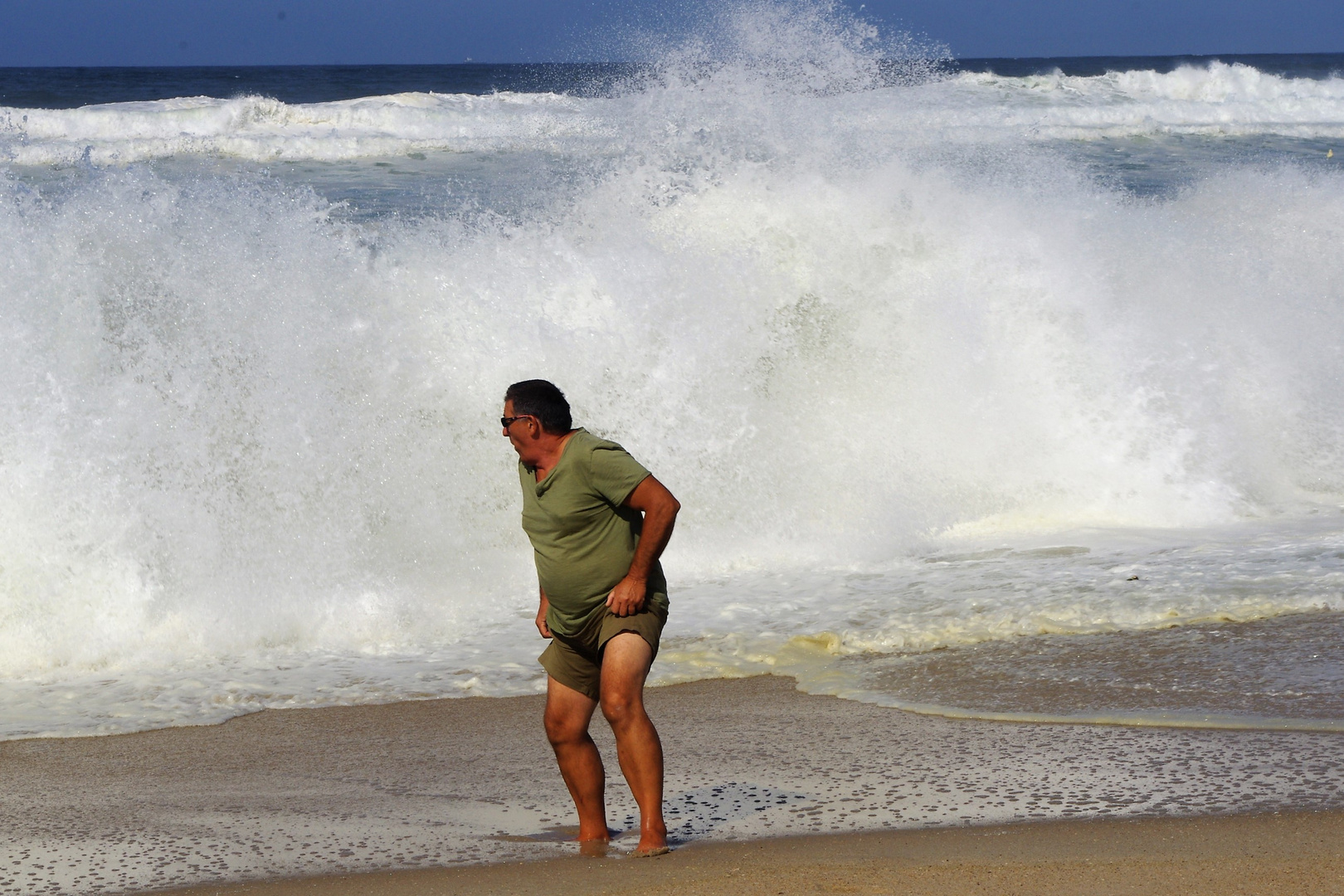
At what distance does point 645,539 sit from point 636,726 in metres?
0.45

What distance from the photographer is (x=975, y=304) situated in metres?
8.77

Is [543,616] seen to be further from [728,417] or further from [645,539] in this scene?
[728,417]

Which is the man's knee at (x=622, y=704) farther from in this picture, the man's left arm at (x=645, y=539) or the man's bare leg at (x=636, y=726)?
the man's left arm at (x=645, y=539)

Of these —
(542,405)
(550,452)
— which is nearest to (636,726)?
(550,452)

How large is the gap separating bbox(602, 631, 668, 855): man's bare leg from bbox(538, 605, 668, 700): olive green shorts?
24 millimetres

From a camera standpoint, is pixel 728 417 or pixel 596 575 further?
pixel 728 417

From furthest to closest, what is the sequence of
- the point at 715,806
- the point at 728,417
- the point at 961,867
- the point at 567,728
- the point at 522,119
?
the point at 522,119 < the point at 728,417 < the point at 715,806 < the point at 567,728 < the point at 961,867

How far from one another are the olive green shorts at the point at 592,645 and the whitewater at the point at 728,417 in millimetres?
1582

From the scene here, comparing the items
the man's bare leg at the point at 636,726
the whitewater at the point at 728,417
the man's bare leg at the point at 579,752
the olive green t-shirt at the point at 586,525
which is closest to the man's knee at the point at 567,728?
the man's bare leg at the point at 579,752

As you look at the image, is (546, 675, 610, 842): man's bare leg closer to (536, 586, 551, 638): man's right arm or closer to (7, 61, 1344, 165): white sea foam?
(536, 586, 551, 638): man's right arm

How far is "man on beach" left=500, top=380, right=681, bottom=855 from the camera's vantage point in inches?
125

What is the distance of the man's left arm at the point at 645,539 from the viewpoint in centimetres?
315

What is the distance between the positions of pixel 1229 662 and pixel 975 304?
4392 mm

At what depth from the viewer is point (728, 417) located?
788 centimetres
